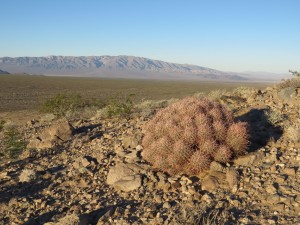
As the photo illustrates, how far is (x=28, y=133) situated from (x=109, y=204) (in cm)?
657

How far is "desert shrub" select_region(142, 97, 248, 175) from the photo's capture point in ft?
23.3

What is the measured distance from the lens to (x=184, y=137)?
7.34m

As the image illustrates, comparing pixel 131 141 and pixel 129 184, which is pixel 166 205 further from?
pixel 131 141

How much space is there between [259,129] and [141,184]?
3.41 metres

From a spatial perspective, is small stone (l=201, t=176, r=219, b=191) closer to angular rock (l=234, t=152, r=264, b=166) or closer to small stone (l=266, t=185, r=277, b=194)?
angular rock (l=234, t=152, r=264, b=166)

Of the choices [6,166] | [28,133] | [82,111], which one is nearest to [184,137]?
[6,166]

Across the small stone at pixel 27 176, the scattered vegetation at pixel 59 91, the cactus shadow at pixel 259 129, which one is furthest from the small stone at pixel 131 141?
the scattered vegetation at pixel 59 91

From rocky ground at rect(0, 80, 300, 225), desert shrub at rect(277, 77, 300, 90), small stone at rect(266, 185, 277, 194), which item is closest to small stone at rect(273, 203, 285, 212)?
rocky ground at rect(0, 80, 300, 225)

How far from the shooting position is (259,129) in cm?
870

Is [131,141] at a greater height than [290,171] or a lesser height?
lesser

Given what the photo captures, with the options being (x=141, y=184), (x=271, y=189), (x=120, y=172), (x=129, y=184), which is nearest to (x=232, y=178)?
(x=271, y=189)

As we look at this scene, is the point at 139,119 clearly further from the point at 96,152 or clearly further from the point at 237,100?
the point at 237,100

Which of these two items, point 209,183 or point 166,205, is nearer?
point 166,205

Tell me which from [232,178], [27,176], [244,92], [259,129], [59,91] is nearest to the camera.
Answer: [232,178]
